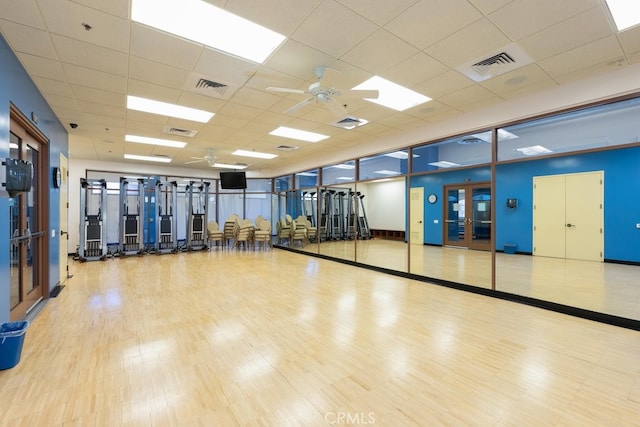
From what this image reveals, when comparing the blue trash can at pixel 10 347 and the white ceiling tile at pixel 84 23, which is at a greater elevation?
the white ceiling tile at pixel 84 23

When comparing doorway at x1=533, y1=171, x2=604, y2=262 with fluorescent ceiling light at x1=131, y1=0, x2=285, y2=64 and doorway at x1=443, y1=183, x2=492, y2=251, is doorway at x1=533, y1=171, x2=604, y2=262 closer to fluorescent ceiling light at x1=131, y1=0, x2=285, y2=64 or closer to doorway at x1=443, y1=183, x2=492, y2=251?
doorway at x1=443, y1=183, x2=492, y2=251

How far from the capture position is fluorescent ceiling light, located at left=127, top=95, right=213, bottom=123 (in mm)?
4797

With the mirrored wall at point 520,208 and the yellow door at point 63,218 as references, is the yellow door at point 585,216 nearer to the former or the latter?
the mirrored wall at point 520,208

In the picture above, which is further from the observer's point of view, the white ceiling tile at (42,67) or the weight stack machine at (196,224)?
the weight stack machine at (196,224)

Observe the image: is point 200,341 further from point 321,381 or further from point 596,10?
point 596,10

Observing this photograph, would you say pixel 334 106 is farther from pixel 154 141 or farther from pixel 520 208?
pixel 520 208

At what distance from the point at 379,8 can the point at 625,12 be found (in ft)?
7.53

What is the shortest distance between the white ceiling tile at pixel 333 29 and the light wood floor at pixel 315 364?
10.4 ft

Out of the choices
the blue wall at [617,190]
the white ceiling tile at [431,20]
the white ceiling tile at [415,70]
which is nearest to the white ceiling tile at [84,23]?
the white ceiling tile at [431,20]

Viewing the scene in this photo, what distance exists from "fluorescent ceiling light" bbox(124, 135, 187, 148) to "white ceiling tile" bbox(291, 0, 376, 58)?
5515 millimetres

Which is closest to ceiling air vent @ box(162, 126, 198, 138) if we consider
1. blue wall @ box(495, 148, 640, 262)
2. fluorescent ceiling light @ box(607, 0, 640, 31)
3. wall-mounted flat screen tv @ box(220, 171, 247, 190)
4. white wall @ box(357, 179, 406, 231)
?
wall-mounted flat screen tv @ box(220, 171, 247, 190)

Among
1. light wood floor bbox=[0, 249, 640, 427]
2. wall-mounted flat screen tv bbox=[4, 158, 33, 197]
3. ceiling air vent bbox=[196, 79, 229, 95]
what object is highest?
ceiling air vent bbox=[196, 79, 229, 95]

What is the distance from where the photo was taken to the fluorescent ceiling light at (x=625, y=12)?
2604mm

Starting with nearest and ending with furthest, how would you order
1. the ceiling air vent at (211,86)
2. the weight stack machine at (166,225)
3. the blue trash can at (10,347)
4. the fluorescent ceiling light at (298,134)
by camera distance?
the blue trash can at (10,347) → the ceiling air vent at (211,86) → the fluorescent ceiling light at (298,134) → the weight stack machine at (166,225)
